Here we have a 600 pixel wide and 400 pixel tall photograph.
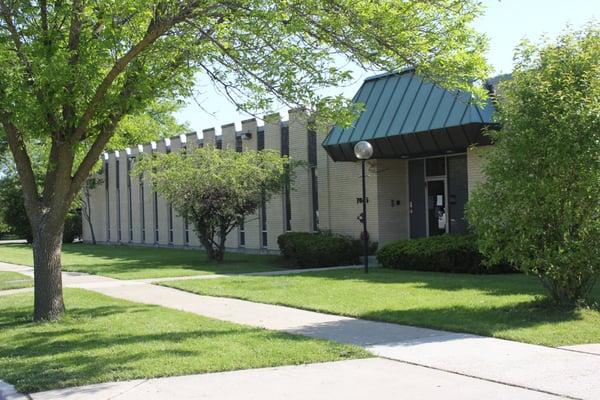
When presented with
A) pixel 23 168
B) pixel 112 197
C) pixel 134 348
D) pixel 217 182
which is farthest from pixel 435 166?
pixel 112 197

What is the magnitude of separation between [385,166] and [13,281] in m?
11.3

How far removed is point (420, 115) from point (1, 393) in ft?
46.5

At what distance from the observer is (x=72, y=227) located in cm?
4700

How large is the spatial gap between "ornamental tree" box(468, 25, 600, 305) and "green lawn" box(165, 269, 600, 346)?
2.62 ft

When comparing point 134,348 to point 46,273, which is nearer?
point 134,348

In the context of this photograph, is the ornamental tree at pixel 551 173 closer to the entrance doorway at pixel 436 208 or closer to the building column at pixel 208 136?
the entrance doorway at pixel 436 208

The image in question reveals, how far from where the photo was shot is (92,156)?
10750 millimetres

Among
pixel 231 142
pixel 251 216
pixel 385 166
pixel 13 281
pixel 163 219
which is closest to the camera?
pixel 13 281

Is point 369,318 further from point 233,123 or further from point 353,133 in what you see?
point 233,123

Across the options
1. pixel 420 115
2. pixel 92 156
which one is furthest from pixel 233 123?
pixel 92 156

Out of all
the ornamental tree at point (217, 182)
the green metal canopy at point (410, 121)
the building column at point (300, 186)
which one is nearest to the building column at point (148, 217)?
the building column at point (300, 186)

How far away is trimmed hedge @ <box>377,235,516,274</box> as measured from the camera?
641 inches

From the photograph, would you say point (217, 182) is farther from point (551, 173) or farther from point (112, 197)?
point (112, 197)

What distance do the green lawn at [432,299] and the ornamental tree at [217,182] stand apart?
4.59m
